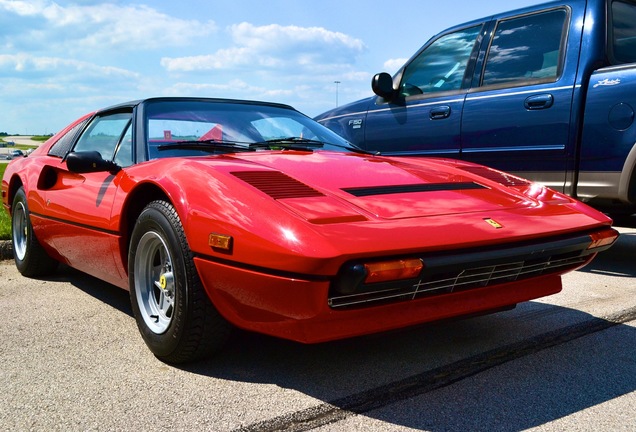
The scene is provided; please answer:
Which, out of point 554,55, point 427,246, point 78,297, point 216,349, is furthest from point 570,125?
point 78,297

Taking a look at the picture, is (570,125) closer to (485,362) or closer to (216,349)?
(485,362)

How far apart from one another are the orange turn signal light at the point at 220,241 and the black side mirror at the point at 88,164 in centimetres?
103

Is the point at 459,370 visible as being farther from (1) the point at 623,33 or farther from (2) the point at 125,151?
(1) the point at 623,33

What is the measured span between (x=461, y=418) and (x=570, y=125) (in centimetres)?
280

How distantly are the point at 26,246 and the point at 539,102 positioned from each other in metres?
3.52

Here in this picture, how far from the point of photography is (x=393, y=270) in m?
1.96

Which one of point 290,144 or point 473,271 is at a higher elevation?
point 290,144

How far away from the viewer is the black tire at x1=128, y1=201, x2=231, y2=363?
2.31 m

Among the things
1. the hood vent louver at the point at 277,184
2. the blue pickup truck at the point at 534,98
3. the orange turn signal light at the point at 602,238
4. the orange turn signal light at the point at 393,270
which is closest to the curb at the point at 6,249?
the blue pickup truck at the point at 534,98

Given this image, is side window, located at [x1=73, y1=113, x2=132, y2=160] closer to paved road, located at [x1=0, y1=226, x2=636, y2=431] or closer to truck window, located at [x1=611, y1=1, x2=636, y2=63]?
paved road, located at [x1=0, y1=226, x2=636, y2=431]

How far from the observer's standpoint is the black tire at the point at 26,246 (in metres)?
4.00

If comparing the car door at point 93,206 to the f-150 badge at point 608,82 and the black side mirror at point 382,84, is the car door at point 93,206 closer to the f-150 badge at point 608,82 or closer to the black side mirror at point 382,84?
the black side mirror at point 382,84

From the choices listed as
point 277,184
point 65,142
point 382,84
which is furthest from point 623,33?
point 65,142

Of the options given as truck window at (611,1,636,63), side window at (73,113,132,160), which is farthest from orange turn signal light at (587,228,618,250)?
side window at (73,113,132,160)
